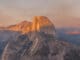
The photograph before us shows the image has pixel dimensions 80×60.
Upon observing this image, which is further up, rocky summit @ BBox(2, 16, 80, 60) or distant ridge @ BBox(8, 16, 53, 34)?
distant ridge @ BBox(8, 16, 53, 34)

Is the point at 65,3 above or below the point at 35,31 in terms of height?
above

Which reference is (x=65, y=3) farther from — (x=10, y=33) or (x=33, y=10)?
(x=10, y=33)

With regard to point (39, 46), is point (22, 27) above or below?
above

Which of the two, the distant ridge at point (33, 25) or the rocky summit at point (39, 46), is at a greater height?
the distant ridge at point (33, 25)

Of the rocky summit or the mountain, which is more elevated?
the mountain

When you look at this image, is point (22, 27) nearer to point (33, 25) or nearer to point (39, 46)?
point (33, 25)

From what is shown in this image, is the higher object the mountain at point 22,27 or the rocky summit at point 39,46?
the mountain at point 22,27

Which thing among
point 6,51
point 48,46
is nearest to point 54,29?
point 48,46

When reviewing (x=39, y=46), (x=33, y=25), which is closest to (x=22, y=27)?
(x=33, y=25)
